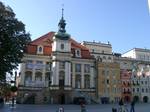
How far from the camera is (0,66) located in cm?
3012

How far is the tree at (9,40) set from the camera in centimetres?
3088

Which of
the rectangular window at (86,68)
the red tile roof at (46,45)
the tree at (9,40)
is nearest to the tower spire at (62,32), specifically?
the red tile roof at (46,45)

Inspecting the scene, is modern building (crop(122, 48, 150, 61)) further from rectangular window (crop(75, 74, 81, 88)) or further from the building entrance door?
the building entrance door

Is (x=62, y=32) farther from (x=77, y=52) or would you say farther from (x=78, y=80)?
(x=78, y=80)

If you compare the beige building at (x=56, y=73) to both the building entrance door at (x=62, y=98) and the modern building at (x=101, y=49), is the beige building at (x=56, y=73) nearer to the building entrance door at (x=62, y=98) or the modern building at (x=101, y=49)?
the building entrance door at (x=62, y=98)

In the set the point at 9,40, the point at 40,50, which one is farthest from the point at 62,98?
the point at 9,40

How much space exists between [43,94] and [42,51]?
10.6 meters

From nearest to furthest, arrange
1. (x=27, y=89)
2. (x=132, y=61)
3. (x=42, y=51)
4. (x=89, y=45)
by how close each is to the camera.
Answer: (x=27, y=89), (x=42, y=51), (x=89, y=45), (x=132, y=61)

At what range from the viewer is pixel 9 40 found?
3148cm

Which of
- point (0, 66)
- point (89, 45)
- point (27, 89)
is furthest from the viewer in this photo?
point (89, 45)

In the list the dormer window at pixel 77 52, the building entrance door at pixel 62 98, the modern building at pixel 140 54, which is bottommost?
the building entrance door at pixel 62 98

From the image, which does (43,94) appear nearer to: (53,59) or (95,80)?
(53,59)

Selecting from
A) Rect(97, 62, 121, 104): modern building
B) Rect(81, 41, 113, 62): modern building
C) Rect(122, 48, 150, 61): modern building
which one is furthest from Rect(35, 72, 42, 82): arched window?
Rect(122, 48, 150, 61): modern building

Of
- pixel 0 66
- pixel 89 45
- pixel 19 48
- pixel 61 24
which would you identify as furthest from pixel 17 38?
pixel 89 45
